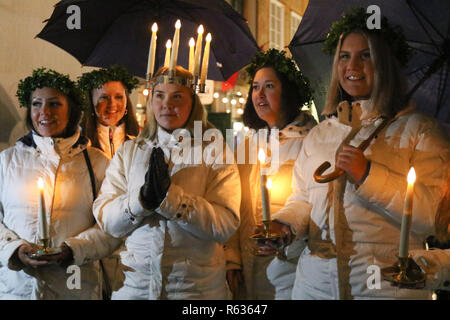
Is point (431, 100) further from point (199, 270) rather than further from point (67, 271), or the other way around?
point (67, 271)

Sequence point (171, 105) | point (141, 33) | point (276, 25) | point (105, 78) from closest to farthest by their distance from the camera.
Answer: point (171, 105) → point (105, 78) → point (141, 33) → point (276, 25)

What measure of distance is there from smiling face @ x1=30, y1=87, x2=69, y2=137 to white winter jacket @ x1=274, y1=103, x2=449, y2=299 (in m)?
A: 1.99

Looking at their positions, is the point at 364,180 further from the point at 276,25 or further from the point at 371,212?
the point at 276,25

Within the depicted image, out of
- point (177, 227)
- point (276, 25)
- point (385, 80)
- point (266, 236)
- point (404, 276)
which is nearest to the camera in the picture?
point (404, 276)

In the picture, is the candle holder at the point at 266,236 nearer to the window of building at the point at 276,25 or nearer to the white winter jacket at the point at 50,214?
the white winter jacket at the point at 50,214

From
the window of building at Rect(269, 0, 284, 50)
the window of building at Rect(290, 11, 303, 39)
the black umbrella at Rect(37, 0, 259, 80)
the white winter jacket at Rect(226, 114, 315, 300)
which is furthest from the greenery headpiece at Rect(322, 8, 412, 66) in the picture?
the window of building at Rect(290, 11, 303, 39)

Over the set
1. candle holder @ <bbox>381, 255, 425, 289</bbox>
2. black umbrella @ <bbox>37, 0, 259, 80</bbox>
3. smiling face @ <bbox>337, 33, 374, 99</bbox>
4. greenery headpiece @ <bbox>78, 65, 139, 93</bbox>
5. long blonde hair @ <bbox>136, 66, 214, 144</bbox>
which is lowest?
candle holder @ <bbox>381, 255, 425, 289</bbox>

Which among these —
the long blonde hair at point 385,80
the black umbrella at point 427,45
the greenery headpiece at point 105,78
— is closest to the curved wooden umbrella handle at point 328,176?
the long blonde hair at point 385,80

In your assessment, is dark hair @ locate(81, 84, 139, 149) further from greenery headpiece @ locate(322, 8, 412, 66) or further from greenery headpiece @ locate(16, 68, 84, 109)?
greenery headpiece @ locate(322, 8, 412, 66)

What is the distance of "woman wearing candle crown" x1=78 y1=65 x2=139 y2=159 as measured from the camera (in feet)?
17.1

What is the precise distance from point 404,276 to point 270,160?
1768 mm

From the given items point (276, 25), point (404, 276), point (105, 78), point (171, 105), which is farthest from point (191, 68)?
point (276, 25)

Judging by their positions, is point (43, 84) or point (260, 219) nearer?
point (260, 219)

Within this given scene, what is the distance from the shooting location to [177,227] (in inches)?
136
